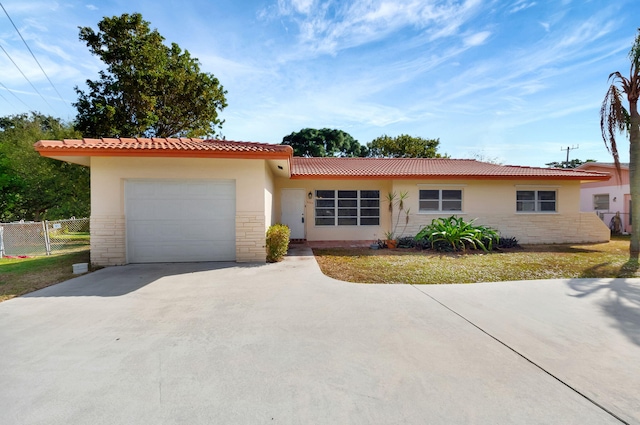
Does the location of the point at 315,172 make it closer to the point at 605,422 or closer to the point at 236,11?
the point at 236,11

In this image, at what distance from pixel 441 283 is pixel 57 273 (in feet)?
29.2

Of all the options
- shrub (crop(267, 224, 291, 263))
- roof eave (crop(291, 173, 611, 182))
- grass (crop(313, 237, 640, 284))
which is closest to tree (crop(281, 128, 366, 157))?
roof eave (crop(291, 173, 611, 182))

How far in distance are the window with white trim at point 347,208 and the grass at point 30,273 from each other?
8.44m

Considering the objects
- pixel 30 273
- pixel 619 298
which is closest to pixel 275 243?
pixel 30 273

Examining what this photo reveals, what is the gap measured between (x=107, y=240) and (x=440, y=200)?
12028 millimetres

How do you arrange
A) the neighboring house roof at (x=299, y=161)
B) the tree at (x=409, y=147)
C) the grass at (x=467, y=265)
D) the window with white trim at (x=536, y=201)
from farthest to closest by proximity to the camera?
the tree at (x=409, y=147), the window with white trim at (x=536, y=201), the neighboring house roof at (x=299, y=161), the grass at (x=467, y=265)

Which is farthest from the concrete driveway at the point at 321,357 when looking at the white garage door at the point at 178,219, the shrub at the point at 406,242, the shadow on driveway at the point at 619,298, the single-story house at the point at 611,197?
the single-story house at the point at 611,197

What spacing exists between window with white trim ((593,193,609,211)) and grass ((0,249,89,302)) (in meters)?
26.4

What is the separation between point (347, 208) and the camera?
13.2 meters

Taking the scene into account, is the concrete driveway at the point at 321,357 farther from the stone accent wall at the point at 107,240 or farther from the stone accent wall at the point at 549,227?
the stone accent wall at the point at 549,227

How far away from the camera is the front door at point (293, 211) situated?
12961 millimetres

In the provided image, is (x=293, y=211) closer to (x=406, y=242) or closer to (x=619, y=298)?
(x=406, y=242)

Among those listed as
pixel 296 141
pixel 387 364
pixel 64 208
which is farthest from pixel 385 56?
pixel 296 141

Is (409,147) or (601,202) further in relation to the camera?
(409,147)
